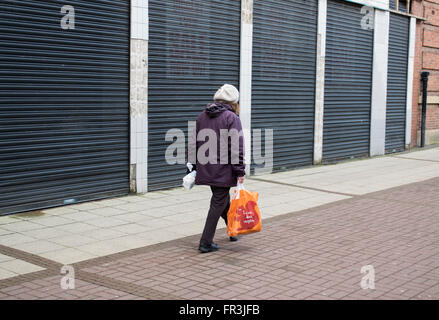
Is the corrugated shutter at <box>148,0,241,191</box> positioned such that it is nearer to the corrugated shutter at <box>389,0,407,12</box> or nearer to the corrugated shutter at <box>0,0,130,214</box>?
the corrugated shutter at <box>0,0,130,214</box>

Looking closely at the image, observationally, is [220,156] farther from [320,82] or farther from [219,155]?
[320,82]

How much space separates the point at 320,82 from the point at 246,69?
2944 mm

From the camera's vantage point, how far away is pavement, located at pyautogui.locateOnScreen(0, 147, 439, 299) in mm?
5504

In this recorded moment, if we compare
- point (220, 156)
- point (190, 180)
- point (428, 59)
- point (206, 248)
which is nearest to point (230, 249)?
point (206, 248)

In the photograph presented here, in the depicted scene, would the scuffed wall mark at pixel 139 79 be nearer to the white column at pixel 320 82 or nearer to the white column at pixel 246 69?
the white column at pixel 246 69

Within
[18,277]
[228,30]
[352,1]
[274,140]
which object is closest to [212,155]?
[18,277]

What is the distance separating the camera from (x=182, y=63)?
1124 cm

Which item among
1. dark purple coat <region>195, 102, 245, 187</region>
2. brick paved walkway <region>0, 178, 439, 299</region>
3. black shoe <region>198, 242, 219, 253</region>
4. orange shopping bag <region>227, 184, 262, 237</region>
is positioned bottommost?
brick paved walkway <region>0, 178, 439, 299</region>

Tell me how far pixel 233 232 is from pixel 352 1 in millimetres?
10700

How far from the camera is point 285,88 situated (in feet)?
45.4

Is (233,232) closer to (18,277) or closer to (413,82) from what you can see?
(18,277)

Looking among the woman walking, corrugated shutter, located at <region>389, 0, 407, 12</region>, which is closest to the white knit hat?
the woman walking

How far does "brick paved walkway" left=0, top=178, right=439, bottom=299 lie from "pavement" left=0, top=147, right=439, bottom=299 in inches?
0.4

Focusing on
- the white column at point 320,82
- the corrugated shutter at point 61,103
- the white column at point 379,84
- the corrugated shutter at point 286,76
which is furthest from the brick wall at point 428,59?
the corrugated shutter at point 61,103
